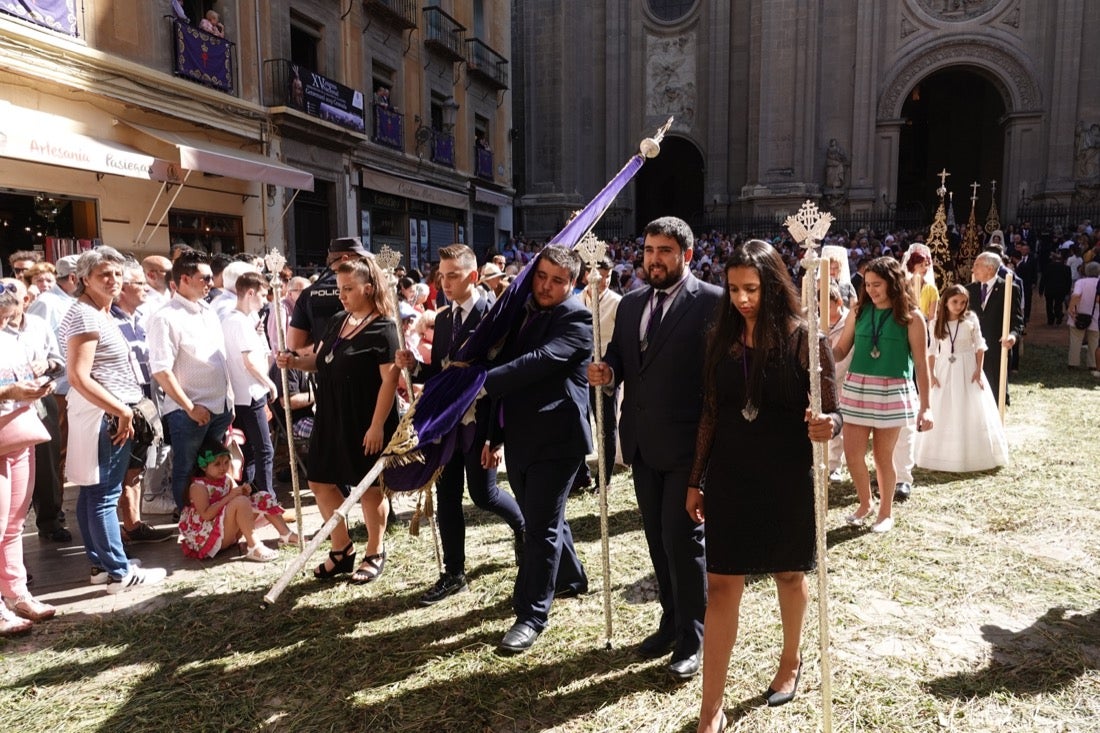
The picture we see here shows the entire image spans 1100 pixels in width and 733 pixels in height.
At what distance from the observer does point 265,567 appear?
503 centimetres

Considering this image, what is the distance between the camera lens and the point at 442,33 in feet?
70.6

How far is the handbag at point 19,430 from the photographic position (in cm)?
400

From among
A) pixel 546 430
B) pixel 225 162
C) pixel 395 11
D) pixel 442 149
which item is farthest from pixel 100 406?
pixel 442 149

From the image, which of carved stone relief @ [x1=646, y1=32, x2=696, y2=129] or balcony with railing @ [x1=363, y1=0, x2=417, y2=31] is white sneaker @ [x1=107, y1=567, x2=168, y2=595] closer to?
balcony with railing @ [x1=363, y1=0, x2=417, y2=31]

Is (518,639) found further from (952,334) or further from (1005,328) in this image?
(1005,328)

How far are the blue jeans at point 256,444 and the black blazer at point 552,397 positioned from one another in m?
2.72

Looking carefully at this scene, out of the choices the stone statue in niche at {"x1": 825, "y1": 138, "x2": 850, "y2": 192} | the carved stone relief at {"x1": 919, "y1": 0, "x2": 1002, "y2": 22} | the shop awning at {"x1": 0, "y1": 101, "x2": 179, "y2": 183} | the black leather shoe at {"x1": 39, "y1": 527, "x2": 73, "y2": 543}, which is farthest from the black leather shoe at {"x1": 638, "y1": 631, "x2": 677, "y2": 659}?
→ the carved stone relief at {"x1": 919, "y1": 0, "x2": 1002, "y2": 22}

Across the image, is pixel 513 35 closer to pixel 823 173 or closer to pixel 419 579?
pixel 823 173

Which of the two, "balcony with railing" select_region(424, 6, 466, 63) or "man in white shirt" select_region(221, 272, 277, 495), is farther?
"balcony with railing" select_region(424, 6, 466, 63)

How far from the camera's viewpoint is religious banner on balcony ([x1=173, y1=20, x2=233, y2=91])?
42.3ft

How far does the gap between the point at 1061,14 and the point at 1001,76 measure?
2.37 m

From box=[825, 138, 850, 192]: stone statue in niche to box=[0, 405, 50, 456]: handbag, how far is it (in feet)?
85.3

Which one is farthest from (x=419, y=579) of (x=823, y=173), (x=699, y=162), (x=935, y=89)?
(x=935, y=89)

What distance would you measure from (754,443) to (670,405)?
1.88 ft
